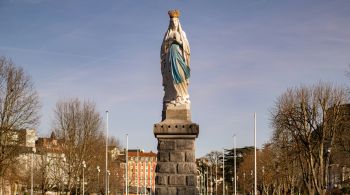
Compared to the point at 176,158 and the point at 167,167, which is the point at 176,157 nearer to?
the point at 176,158

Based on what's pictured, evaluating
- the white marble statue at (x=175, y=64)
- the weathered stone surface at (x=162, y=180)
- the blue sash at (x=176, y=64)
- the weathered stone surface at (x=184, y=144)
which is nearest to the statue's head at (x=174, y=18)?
the white marble statue at (x=175, y=64)

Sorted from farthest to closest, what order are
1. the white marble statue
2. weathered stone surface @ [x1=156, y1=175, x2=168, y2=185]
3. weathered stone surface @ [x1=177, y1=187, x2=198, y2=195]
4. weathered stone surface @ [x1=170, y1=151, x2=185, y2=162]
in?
1. the white marble statue
2. weathered stone surface @ [x1=170, y1=151, x2=185, y2=162]
3. weathered stone surface @ [x1=156, y1=175, x2=168, y2=185]
4. weathered stone surface @ [x1=177, y1=187, x2=198, y2=195]

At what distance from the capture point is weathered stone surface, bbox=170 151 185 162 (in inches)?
728

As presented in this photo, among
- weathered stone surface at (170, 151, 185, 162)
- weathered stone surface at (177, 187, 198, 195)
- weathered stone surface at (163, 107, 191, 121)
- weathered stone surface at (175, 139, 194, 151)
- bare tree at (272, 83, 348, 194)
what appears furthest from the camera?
bare tree at (272, 83, 348, 194)

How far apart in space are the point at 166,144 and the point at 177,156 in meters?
0.59

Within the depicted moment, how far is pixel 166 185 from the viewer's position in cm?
1833

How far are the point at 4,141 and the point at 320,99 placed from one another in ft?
86.0

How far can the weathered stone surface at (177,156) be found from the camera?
728 inches

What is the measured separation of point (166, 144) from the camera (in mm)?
18688

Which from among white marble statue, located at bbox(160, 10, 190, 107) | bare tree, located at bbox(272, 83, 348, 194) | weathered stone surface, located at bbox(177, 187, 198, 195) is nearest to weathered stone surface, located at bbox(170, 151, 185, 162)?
weathered stone surface, located at bbox(177, 187, 198, 195)

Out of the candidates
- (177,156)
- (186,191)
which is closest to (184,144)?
(177,156)

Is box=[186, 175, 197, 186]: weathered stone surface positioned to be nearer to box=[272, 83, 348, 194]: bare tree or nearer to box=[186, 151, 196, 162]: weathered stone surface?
box=[186, 151, 196, 162]: weathered stone surface

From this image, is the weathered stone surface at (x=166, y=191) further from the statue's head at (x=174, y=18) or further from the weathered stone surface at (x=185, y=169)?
the statue's head at (x=174, y=18)

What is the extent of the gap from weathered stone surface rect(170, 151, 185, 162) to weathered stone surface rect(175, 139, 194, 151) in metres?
0.20
